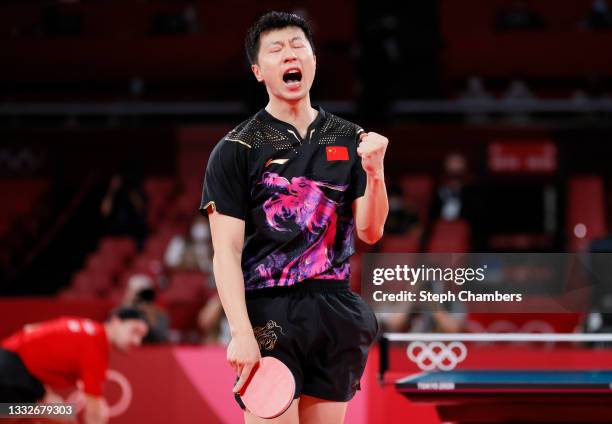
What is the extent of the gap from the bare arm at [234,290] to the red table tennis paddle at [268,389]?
0.02 meters

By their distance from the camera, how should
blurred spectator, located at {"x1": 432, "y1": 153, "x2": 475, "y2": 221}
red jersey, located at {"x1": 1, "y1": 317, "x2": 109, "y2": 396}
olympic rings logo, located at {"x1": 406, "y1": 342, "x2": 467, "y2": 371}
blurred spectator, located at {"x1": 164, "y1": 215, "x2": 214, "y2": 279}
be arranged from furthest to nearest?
blurred spectator, located at {"x1": 432, "y1": 153, "x2": 475, "y2": 221}, blurred spectator, located at {"x1": 164, "y1": 215, "x2": 214, "y2": 279}, red jersey, located at {"x1": 1, "y1": 317, "x2": 109, "y2": 396}, olympic rings logo, located at {"x1": 406, "y1": 342, "x2": 467, "y2": 371}

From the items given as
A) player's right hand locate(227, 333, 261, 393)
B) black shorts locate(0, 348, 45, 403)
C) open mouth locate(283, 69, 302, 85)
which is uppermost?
open mouth locate(283, 69, 302, 85)

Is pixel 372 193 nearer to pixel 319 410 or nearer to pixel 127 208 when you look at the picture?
pixel 319 410

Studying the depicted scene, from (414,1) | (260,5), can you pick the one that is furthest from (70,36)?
(414,1)

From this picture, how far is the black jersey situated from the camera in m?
2.73

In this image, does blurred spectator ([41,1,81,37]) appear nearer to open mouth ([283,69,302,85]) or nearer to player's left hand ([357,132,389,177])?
open mouth ([283,69,302,85])

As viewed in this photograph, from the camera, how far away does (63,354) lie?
500cm

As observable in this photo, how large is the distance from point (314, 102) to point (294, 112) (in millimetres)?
9383

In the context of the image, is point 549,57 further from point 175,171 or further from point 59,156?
point 59,156

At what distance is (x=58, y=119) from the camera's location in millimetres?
13453

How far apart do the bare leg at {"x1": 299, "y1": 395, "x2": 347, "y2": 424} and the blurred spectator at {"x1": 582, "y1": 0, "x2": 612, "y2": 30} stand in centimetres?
1025

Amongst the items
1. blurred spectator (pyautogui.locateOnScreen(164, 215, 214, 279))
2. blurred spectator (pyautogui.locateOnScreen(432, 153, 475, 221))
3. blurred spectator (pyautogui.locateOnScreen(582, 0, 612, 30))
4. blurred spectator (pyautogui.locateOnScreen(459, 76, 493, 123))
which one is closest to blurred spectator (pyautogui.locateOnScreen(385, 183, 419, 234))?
blurred spectator (pyautogui.locateOnScreen(432, 153, 475, 221))

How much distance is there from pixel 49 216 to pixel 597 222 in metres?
6.52

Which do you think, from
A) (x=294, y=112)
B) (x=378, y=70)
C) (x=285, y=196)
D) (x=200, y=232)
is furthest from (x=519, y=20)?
(x=285, y=196)
